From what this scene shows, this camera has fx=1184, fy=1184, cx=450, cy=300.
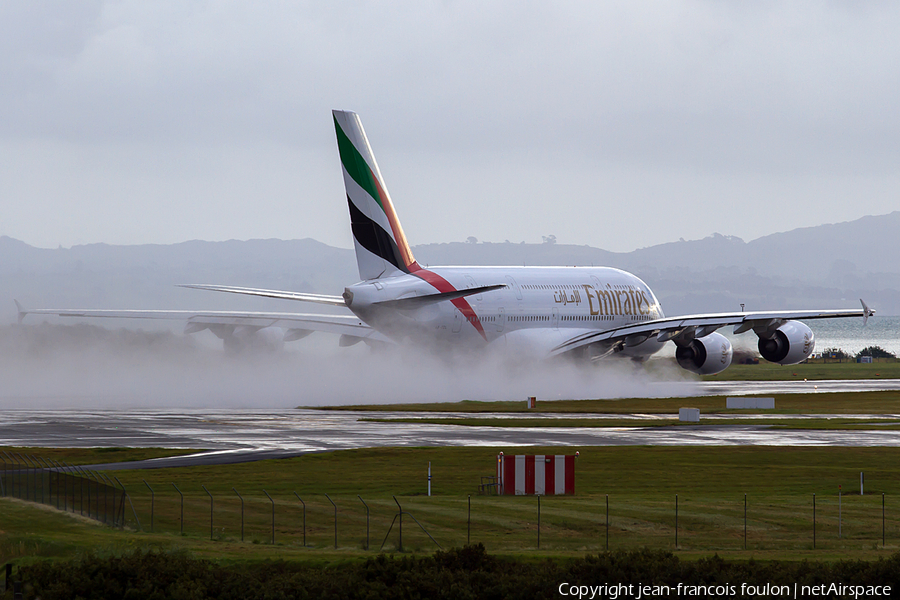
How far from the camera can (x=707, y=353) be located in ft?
242

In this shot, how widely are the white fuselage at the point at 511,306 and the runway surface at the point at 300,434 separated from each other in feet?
19.0

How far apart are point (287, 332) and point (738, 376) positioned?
51.1 metres

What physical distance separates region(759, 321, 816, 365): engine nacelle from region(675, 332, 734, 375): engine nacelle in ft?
7.61

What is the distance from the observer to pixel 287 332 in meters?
72.4

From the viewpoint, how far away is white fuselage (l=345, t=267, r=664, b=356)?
6091 cm

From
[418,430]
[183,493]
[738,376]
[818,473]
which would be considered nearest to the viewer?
[183,493]

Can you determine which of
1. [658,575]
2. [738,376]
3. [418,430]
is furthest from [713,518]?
[738,376]

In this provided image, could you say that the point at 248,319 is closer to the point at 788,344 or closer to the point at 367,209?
the point at 367,209

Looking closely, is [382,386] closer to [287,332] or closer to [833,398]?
[287,332]

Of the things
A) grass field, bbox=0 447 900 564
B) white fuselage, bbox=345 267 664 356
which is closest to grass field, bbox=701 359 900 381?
white fuselage, bbox=345 267 664 356

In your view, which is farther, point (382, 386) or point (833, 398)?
point (833, 398)

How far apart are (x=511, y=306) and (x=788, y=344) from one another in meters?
17.9

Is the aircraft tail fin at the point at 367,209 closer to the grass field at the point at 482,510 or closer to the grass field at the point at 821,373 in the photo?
the grass field at the point at 482,510

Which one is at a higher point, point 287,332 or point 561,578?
point 287,332
